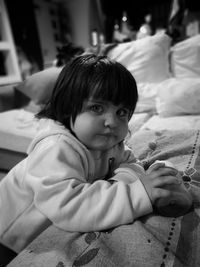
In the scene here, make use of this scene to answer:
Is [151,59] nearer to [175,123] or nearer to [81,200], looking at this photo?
[175,123]

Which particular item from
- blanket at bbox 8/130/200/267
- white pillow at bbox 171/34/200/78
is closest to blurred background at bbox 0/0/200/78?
white pillow at bbox 171/34/200/78

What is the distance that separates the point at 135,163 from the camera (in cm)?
73

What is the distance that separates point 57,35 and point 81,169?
4.46 meters

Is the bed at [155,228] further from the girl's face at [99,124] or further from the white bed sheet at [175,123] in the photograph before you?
the girl's face at [99,124]

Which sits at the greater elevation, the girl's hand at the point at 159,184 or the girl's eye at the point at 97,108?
the girl's eye at the point at 97,108

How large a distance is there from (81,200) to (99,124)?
0.19 meters

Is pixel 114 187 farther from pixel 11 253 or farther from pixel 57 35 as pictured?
pixel 57 35

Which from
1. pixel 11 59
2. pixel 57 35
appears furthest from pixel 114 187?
pixel 57 35

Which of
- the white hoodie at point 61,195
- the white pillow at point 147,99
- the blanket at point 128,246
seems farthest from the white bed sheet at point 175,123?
the blanket at point 128,246

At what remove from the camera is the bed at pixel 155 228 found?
1.35 ft

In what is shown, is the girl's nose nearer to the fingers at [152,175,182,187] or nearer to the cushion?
the fingers at [152,175,182,187]

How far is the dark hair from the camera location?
0.58 metres

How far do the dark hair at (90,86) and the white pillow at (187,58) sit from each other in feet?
4.73

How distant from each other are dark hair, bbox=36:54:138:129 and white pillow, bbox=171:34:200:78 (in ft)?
4.73
